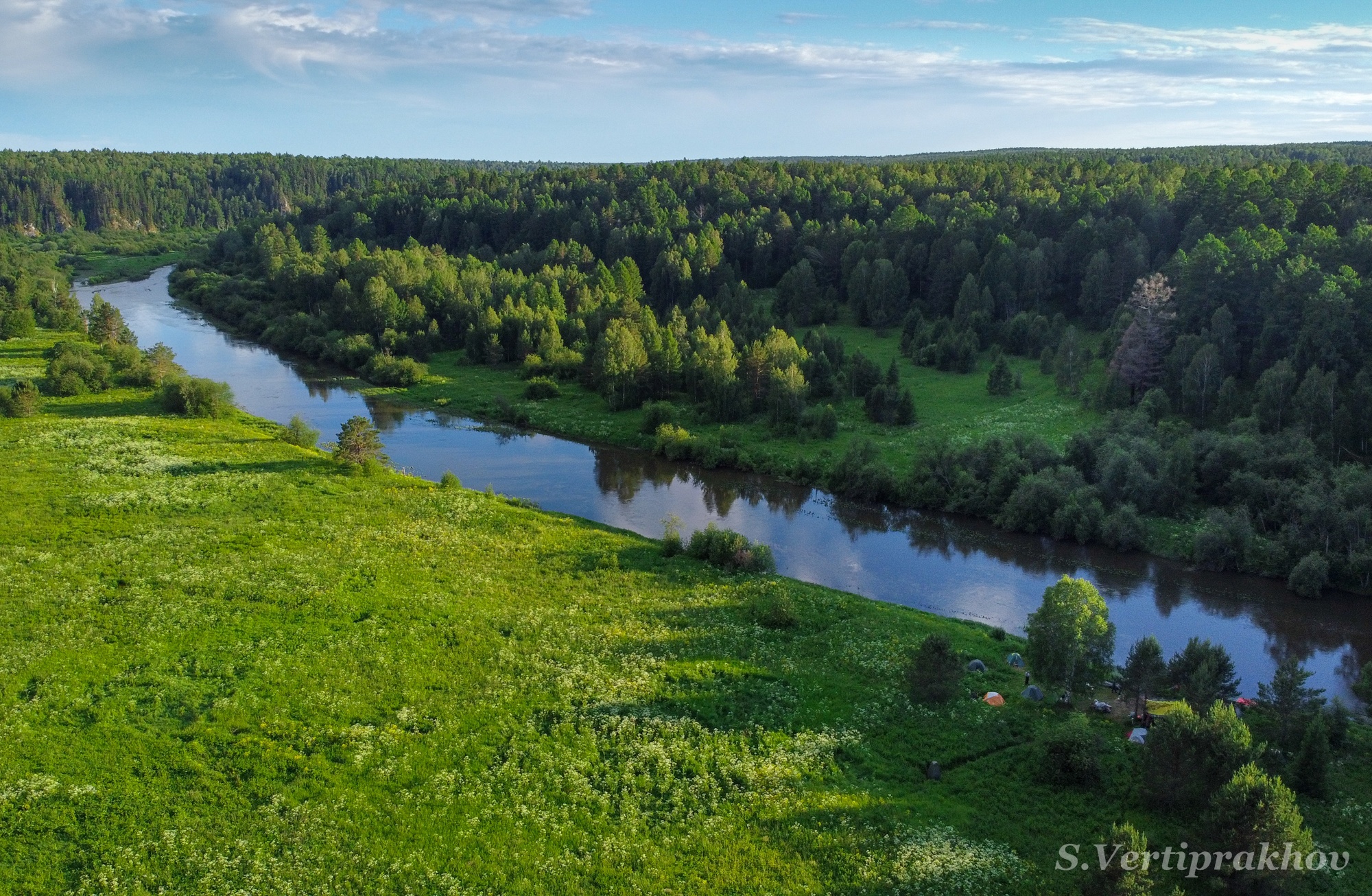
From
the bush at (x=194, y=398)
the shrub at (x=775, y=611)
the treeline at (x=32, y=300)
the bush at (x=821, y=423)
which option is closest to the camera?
the shrub at (x=775, y=611)

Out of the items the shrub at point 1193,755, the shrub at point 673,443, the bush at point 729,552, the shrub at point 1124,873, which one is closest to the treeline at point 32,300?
the shrub at point 673,443

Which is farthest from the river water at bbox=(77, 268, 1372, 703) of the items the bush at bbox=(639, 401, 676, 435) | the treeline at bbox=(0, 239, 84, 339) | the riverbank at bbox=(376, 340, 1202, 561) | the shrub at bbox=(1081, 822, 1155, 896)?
the treeline at bbox=(0, 239, 84, 339)

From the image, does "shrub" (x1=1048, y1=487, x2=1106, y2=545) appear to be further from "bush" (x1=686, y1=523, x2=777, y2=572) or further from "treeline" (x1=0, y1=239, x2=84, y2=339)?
"treeline" (x1=0, y1=239, x2=84, y2=339)

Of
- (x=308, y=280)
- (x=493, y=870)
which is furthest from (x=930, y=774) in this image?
(x=308, y=280)

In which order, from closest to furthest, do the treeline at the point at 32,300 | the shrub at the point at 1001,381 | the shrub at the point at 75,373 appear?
the shrub at the point at 1001,381 < the shrub at the point at 75,373 < the treeline at the point at 32,300

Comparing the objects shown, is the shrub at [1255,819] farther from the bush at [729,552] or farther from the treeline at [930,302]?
the treeline at [930,302]

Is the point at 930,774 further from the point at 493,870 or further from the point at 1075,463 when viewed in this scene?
the point at 1075,463
